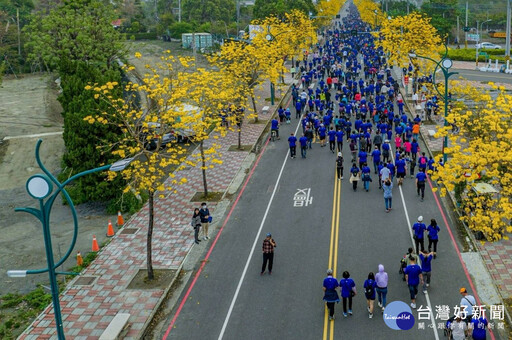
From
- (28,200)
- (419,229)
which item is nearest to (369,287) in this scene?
(419,229)

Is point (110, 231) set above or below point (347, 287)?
below

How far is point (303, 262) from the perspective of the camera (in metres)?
19.7

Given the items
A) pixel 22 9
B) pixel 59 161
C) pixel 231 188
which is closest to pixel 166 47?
pixel 22 9

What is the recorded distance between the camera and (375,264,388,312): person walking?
15.7 metres

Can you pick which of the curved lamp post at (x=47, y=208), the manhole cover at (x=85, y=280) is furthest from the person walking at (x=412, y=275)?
the manhole cover at (x=85, y=280)

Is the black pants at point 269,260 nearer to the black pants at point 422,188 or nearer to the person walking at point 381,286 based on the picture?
the person walking at point 381,286

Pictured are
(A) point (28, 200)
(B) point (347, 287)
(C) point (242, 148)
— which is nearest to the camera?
(B) point (347, 287)

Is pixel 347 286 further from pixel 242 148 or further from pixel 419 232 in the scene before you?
pixel 242 148

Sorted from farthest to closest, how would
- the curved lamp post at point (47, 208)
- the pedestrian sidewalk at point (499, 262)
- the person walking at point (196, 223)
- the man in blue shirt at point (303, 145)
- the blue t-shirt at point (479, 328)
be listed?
the man in blue shirt at point (303, 145)
the person walking at point (196, 223)
the pedestrian sidewalk at point (499, 262)
the blue t-shirt at point (479, 328)
the curved lamp post at point (47, 208)

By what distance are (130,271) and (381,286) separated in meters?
9.12

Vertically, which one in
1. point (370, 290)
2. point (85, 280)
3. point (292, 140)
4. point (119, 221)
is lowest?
point (85, 280)

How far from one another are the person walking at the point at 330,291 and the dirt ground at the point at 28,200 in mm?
9772

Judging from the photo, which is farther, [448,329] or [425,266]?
[425,266]

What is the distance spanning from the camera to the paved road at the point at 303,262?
15.9 meters
